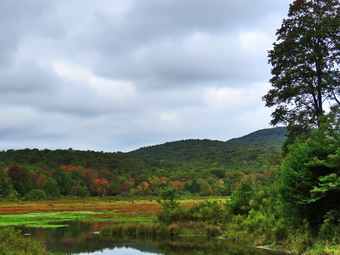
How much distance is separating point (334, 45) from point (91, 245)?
24175mm

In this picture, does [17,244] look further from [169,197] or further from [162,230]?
[169,197]

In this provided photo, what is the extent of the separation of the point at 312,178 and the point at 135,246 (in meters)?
14.2

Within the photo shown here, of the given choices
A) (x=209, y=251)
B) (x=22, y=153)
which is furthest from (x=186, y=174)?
(x=209, y=251)

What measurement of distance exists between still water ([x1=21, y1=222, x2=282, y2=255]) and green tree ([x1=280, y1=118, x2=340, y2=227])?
130 inches

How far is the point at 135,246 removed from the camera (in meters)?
28.8

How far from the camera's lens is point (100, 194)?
13212 centimetres

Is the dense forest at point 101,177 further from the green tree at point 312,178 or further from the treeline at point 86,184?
the green tree at point 312,178

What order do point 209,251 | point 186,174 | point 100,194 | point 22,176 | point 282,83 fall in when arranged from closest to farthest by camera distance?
point 209,251, point 282,83, point 22,176, point 100,194, point 186,174

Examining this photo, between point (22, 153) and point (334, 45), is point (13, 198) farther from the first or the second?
point (22, 153)

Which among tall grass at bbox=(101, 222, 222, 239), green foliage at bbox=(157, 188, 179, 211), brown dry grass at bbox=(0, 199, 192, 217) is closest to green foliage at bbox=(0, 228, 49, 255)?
tall grass at bbox=(101, 222, 222, 239)

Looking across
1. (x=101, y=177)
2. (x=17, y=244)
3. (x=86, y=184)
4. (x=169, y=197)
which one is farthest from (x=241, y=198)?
(x=101, y=177)

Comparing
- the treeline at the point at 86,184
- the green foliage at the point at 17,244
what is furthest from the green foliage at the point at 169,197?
the treeline at the point at 86,184

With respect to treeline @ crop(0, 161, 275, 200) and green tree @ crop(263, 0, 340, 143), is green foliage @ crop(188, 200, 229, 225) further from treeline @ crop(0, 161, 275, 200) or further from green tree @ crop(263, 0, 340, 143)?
treeline @ crop(0, 161, 275, 200)

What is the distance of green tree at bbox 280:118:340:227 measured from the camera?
2081 cm
